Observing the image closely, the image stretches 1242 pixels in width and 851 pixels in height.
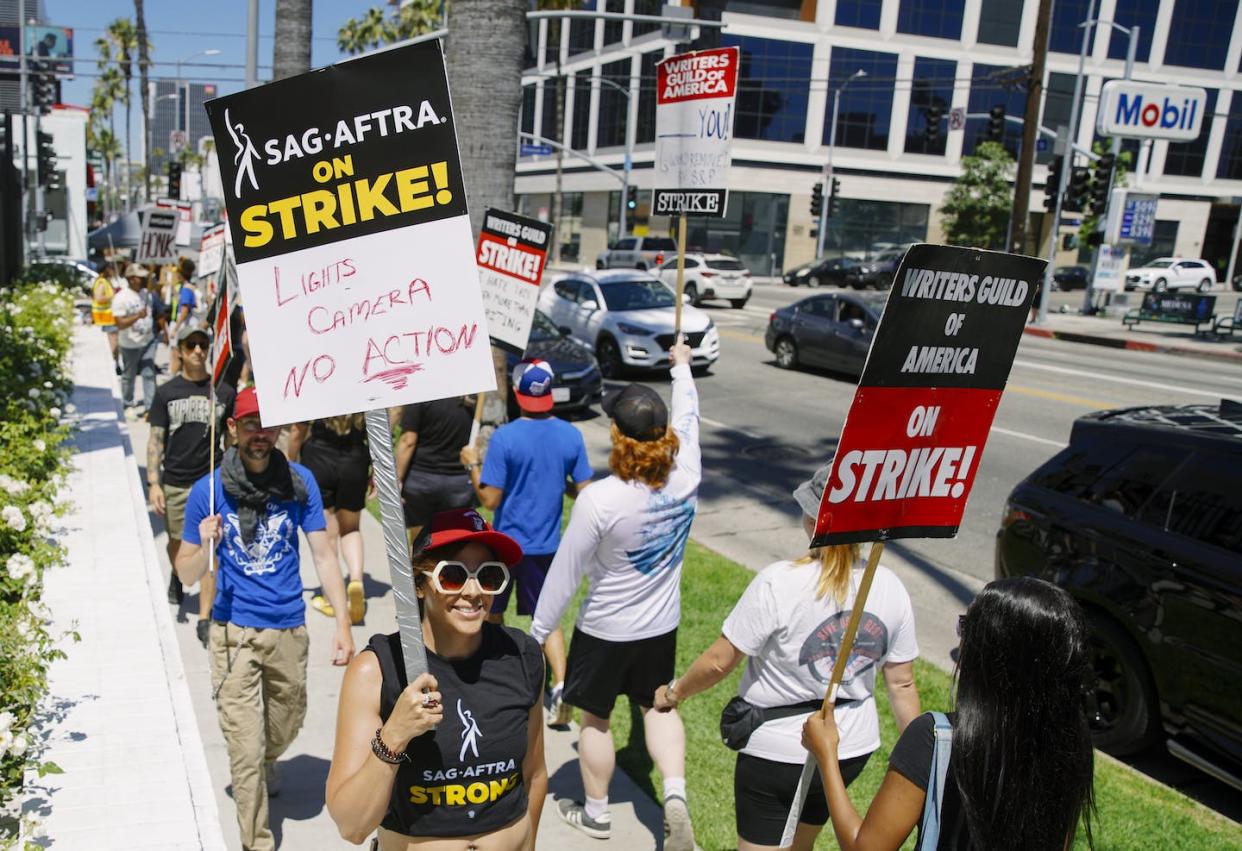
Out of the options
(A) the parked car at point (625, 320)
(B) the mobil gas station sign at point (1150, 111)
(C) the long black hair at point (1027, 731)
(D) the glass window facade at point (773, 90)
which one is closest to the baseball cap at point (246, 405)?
(C) the long black hair at point (1027, 731)

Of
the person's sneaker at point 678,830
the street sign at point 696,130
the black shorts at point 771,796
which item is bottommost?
the person's sneaker at point 678,830

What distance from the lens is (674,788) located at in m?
4.31

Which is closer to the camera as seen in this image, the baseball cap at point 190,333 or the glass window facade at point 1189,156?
the baseball cap at point 190,333

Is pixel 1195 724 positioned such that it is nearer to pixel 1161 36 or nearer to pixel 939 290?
pixel 939 290

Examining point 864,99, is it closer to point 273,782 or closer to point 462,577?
point 273,782

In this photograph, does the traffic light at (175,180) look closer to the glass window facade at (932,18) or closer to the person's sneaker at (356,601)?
the glass window facade at (932,18)

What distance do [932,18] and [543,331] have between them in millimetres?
47364

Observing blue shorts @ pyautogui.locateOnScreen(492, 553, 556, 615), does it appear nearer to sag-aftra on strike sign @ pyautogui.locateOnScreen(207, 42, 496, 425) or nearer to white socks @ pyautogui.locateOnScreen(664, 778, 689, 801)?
white socks @ pyautogui.locateOnScreen(664, 778, 689, 801)

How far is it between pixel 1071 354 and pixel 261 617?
24434 mm

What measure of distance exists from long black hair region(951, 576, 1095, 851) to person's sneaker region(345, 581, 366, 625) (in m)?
5.05

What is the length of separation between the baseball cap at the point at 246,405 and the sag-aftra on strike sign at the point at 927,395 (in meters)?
2.62

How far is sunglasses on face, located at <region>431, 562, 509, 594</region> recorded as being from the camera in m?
2.83

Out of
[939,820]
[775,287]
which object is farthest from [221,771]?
[775,287]

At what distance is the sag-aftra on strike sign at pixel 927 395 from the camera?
107 inches
